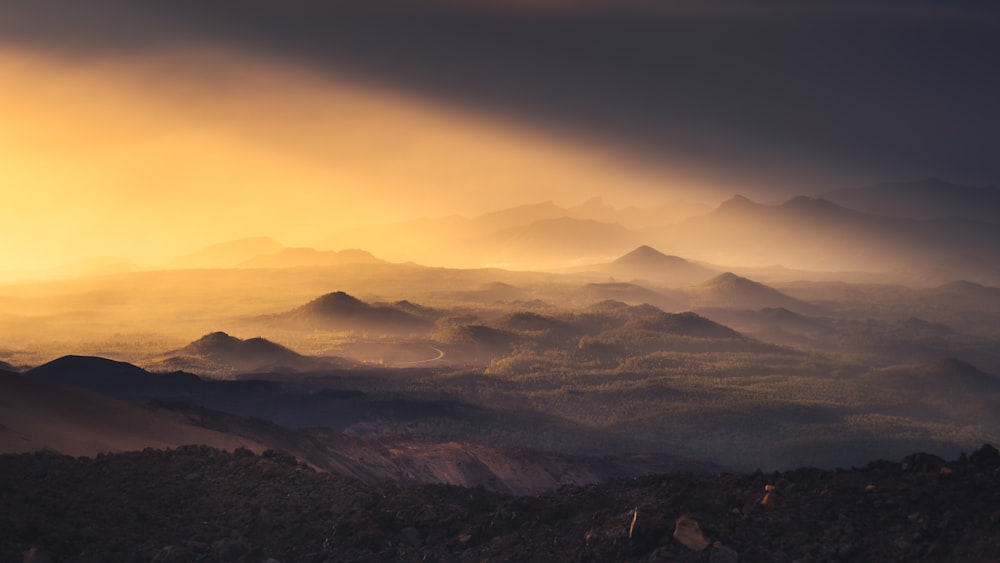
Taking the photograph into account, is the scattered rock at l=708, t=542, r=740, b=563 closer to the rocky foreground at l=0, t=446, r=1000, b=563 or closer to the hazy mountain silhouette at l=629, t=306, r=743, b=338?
the rocky foreground at l=0, t=446, r=1000, b=563

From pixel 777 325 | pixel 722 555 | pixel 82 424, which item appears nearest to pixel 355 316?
pixel 777 325

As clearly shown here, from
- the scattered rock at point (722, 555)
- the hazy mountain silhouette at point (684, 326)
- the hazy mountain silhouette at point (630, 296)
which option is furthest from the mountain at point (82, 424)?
the hazy mountain silhouette at point (630, 296)

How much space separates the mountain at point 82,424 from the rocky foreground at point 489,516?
667 centimetres

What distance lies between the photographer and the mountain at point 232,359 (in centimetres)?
9912

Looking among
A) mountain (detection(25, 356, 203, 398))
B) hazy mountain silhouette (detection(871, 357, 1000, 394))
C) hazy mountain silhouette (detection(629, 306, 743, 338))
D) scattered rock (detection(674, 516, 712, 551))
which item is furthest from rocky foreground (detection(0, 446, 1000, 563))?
hazy mountain silhouette (detection(629, 306, 743, 338))

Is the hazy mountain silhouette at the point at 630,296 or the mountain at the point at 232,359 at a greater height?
the hazy mountain silhouette at the point at 630,296

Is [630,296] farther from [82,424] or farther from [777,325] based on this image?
[82,424]

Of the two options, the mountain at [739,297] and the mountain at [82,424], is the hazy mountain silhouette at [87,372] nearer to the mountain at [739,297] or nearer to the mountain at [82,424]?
the mountain at [82,424]

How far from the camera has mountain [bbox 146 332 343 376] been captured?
99125mm

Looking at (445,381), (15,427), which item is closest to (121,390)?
(445,381)

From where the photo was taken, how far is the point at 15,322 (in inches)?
5527

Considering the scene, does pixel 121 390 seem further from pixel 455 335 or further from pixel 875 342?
pixel 875 342

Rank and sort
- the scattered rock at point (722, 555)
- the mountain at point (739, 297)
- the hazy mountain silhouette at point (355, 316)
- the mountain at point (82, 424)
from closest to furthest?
1. the scattered rock at point (722, 555)
2. the mountain at point (82, 424)
3. the hazy mountain silhouette at point (355, 316)
4. the mountain at point (739, 297)

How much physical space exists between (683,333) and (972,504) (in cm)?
11018
